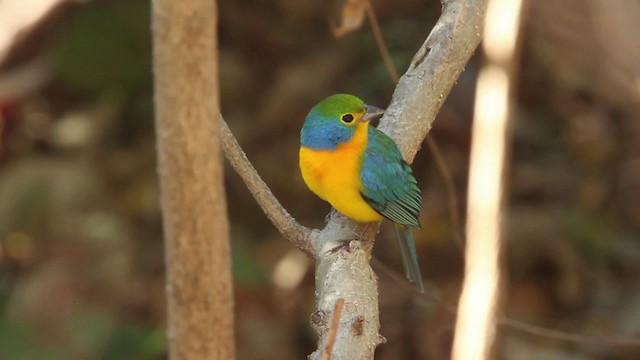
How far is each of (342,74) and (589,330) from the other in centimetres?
206

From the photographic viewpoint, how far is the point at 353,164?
3340 mm

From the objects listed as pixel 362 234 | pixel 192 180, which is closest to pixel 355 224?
pixel 362 234

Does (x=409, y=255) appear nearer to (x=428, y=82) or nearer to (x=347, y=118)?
(x=347, y=118)

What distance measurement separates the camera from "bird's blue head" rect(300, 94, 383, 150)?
3.32m

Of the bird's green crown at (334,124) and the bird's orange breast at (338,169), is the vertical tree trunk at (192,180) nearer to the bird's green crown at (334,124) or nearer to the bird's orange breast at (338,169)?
the bird's orange breast at (338,169)

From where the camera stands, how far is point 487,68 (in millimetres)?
2545

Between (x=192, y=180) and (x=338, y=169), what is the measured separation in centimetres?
215

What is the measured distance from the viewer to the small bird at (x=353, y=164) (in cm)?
324

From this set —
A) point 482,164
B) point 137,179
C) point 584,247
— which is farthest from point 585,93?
point 482,164

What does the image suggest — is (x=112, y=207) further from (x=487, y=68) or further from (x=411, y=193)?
(x=487, y=68)

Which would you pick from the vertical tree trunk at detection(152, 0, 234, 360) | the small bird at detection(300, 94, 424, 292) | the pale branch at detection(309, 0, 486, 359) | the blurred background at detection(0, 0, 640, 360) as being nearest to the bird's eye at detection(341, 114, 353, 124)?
the small bird at detection(300, 94, 424, 292)

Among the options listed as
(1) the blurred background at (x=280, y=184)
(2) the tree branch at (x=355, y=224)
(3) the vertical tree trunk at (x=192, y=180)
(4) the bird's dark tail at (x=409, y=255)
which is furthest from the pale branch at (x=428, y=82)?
(1) the blurred background at (x=280, y=184)

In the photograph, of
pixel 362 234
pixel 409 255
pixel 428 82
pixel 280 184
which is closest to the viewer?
pixel 362 234

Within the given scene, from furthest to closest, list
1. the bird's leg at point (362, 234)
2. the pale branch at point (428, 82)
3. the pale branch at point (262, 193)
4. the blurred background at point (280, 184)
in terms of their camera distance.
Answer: the blurred background at point (280, 184) → the pale branch at point (428, 82) → the bird's leg at point (362, 234) → the pale branch at point (262, 193)
